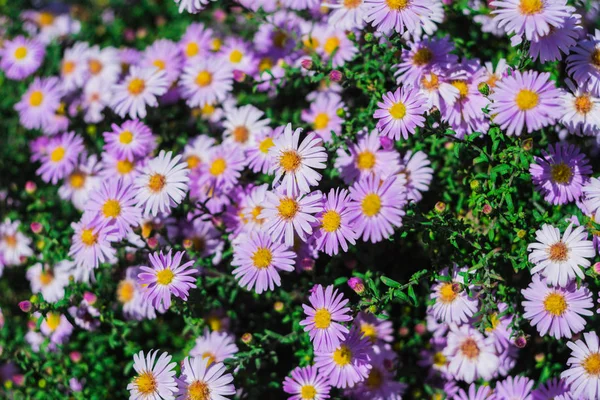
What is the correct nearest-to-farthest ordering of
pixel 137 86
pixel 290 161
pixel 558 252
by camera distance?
pixel 558 252
pixel 290 161
pixel 137 86

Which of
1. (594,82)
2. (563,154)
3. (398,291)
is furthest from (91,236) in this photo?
(594,82)

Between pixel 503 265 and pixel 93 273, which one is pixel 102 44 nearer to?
pixel 93 273

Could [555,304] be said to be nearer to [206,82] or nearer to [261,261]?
[261,261]

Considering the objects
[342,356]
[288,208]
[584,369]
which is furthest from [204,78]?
[584,369]

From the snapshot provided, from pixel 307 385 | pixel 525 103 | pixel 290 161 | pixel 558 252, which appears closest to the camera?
pixel 525 103

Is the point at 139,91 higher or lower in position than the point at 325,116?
higher
